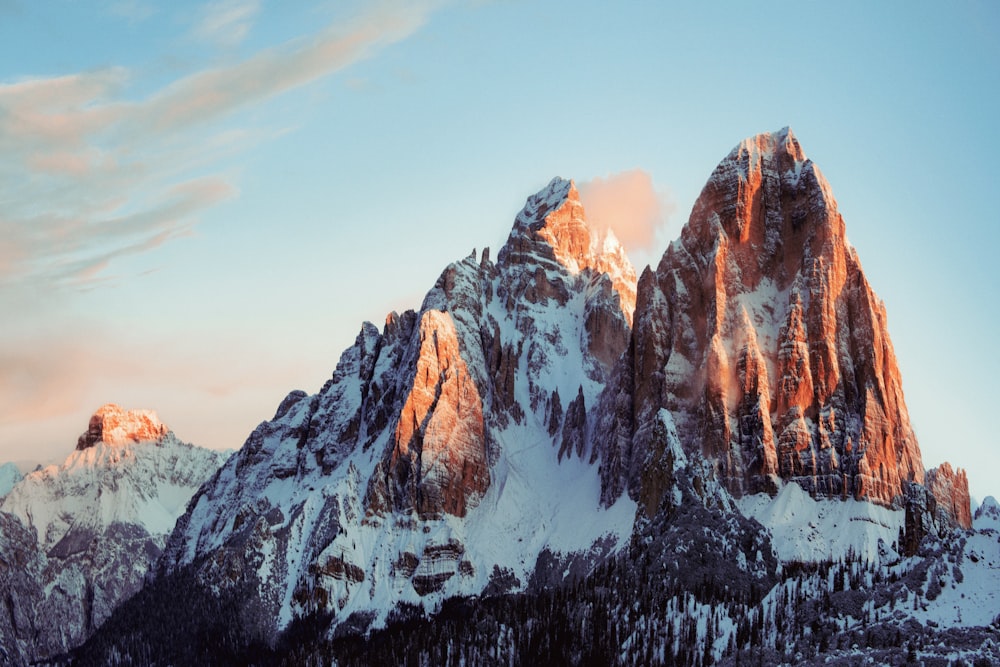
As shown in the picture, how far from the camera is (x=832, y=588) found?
7210 inches

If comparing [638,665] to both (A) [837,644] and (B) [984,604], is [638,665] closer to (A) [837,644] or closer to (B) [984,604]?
(A) [837,644]

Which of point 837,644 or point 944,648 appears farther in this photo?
point 837,644

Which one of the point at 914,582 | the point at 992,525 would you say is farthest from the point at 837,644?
the point at 992,525

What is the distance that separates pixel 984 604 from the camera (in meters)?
148

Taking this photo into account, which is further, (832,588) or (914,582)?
(832,588)

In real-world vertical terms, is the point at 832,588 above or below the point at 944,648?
above

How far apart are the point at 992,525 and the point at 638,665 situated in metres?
54.0

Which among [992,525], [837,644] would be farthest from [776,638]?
[992,525]

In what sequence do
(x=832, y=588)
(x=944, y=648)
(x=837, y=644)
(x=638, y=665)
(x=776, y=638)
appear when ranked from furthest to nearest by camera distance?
(x=638, y=665)
(x=832, y=588)
(x=776, y=638)
(x=837, y=644)
(x=944, y=648)

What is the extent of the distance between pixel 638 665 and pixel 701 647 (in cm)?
1135

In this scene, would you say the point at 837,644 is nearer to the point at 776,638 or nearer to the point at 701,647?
the point at 776,638

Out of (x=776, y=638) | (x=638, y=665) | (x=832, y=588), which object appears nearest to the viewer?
(x=776, y=638)

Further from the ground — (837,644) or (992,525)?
(992,525)

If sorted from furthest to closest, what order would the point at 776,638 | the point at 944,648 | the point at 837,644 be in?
the point at 776,638
the point at 837,644
the point at 944,648
